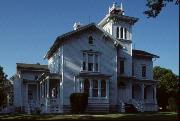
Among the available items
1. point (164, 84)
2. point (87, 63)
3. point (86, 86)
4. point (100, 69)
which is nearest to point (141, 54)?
point (100, 69)

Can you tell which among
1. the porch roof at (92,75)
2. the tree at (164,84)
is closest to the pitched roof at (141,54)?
the porch roof at (92,75)

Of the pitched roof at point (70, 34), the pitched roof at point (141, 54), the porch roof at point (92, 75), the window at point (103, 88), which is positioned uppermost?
the pitched roof at point (70, 34)

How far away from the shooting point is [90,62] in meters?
40.7

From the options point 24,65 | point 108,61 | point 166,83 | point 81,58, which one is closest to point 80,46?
point 81,58

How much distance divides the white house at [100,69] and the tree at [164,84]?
15.2 meters

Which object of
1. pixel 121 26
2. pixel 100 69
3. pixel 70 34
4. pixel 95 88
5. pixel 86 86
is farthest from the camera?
pixel 121 26

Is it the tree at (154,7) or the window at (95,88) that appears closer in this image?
the tree at (154,7)

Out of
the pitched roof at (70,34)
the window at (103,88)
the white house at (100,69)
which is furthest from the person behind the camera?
the window at (103,88)

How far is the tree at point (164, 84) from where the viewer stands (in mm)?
63188

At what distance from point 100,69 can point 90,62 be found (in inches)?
58.0

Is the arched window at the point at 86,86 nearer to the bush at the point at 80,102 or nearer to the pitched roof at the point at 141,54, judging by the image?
the bush at the point at 80,102

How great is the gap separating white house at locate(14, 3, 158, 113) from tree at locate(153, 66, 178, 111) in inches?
599

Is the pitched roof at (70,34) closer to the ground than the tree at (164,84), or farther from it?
farther from it

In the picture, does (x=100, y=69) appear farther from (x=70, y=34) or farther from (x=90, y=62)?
(x=70, y=34)
